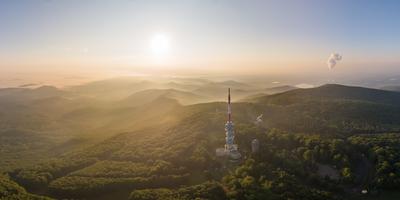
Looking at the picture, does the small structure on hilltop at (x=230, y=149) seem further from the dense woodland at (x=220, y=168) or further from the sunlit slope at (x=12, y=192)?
the sunlit slope at (x=12, y=192)

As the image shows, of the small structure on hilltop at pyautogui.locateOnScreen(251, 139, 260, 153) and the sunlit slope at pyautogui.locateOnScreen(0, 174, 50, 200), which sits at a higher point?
the small structure on hilltop at pyautogui.locateOnScreen(251, 139, 260, 153)

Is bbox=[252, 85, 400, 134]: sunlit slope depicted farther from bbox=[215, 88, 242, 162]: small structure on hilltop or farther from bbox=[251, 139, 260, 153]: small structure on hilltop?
bbox=[215, 88, 242, 162]: small structure on hilltop

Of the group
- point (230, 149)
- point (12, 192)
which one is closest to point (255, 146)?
point (230, 149)

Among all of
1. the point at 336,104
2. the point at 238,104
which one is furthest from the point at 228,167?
the point at 336,104

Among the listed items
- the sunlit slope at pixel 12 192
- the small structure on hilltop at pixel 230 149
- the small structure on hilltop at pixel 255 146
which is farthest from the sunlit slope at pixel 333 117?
the sunlit slope at pixel 12 192

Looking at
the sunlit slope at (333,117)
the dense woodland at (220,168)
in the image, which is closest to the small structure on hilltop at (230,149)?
the dense woodland at (220,168)

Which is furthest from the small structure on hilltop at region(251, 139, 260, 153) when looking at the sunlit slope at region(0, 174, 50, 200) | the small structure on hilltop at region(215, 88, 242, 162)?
the sunlit slope at region(0, 174, 50, 200)

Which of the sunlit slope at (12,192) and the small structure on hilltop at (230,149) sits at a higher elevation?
the small structure on hilltop at (230,149)

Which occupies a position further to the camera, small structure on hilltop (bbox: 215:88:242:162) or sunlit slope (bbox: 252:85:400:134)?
sunlit slope (bbox: 252:85:400:134)

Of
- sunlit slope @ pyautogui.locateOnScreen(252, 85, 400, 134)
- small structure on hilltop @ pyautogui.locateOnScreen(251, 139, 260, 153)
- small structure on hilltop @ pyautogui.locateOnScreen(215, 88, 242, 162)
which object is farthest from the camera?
sunlit slope @ pyautogui.locateOnScreen(252, 85, 400, 134)

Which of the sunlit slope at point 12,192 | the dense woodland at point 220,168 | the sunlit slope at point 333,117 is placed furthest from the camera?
the sunlit slope at point 333,117

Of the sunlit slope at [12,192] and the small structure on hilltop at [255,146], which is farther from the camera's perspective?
the small structure on hilltop at [255,146]

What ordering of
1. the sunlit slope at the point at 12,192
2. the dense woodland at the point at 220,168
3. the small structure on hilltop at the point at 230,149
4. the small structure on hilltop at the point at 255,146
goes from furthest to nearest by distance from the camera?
the small structure on hilltop at the point at 255,146 → the small structure on hilltop at the point at 230,149 → the dense woodland at the point at 220,168 → the sunlit slope at the point at 12,192
